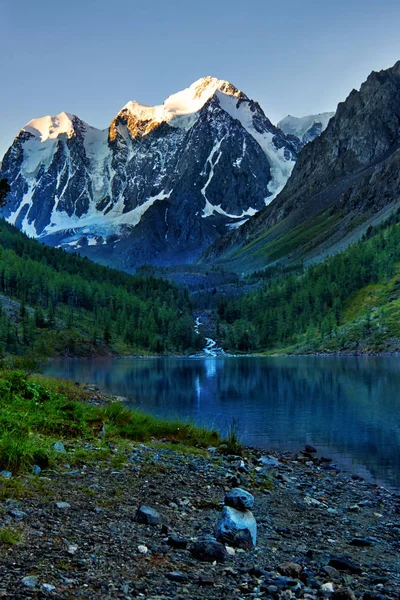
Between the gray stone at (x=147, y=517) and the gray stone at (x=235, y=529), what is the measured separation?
1591mm

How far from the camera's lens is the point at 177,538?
12820 mm

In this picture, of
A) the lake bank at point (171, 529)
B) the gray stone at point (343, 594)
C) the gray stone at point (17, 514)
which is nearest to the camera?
the lake bank at point (171, 529)

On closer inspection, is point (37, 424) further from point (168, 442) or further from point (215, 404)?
point (215, 404)

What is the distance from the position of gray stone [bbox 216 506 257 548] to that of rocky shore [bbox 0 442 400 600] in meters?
0.05

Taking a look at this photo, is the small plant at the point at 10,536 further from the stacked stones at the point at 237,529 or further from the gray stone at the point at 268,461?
the gray stone at the point at 268,461

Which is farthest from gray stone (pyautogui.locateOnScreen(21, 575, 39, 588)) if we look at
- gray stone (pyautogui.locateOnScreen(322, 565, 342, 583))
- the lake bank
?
gray stone (pyautogui.locateOnScreen(322, 565, 342, 583))

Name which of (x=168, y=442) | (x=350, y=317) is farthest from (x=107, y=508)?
(x=350, y=317)

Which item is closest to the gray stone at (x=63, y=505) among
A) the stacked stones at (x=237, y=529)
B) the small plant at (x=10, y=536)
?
the small plant at (x=10, y=536)

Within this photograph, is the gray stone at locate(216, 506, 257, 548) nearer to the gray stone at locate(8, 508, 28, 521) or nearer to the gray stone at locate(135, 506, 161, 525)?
the gray stone at locate(135, 506, 161, 525)

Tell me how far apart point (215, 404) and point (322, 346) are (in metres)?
127

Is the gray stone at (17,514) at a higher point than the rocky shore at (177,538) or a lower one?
Answer: higher

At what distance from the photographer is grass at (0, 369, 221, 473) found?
16.4 m

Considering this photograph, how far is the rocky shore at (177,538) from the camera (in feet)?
33.1

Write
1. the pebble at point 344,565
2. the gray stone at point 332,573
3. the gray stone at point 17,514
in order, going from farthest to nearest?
the pebble at point 344,565, the gray stone at point 332,573, the gray stone at point 17,514
